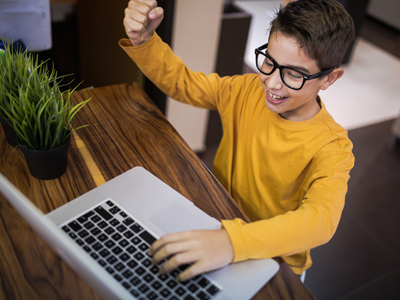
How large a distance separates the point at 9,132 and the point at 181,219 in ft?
1.47

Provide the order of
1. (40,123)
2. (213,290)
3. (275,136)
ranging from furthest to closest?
(275,136) → (40,123) → (213,290)

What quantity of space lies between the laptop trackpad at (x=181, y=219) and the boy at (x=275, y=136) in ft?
0.23

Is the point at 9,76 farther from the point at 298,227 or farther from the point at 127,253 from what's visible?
the point at 298,227

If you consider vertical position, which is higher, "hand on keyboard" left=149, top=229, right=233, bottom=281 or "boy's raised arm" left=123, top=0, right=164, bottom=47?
"boy's raised arm" left=123, top=0, right=164, bottom=47

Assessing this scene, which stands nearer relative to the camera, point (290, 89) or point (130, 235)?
point (130, 235)

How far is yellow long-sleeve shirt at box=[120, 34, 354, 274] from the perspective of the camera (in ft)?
2.39

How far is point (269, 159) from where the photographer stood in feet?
3.44

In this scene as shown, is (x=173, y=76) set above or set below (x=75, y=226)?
above

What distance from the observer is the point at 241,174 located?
3.67 feet

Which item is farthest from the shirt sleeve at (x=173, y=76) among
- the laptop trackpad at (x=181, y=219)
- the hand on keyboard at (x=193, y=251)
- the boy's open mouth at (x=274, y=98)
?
the hand on keyboard at (x=193, y=251)

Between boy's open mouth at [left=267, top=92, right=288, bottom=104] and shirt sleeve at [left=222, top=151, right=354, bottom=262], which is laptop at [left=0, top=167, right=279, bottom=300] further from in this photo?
boy's open mouth at [left=267, top=92, right=288, bottom=104]

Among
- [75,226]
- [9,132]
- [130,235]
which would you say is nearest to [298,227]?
[130,235]

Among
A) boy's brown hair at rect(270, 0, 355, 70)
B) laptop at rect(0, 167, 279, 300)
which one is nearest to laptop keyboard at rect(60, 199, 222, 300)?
laptop at rect(0, 167, 279, 300)

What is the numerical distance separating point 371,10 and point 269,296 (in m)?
4.86
